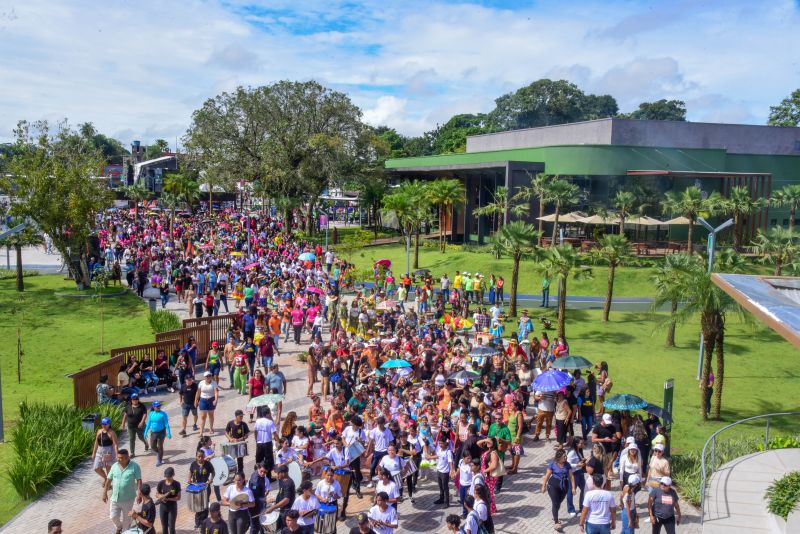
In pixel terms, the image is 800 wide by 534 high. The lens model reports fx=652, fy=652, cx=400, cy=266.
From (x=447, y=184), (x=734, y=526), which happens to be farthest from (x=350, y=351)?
(x=447, y=184)

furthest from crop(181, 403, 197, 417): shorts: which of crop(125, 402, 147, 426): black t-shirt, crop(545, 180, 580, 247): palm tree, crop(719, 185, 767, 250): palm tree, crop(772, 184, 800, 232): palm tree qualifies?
crop(772, 184, 800, 232): palm tree

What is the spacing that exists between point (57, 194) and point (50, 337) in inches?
391

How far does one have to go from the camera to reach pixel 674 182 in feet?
149

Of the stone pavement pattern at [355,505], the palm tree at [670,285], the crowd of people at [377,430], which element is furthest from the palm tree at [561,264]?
the stone pavement pattern at [355,505]

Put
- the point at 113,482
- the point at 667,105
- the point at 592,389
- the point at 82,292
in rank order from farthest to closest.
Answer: the point at 667,105 → the point at 82,292 → the point at 592,389 → the point at 113,482

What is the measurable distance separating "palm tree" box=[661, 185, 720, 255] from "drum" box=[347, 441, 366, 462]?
86.9ft

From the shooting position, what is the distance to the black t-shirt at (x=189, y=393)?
14.9 metres

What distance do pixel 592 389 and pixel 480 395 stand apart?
3.20m

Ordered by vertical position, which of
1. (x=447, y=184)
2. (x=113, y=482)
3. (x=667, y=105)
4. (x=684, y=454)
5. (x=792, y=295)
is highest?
(x=667, y=105)

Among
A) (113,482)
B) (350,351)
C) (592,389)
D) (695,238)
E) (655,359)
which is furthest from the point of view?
(695,238)

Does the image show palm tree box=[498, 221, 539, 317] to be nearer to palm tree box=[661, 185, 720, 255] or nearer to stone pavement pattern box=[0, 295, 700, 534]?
palm tree box=[661, 185, 720, 255]

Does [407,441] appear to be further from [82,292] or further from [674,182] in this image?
[674,182]

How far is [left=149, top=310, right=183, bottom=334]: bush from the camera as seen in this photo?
78.7ft

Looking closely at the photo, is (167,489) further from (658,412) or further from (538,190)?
(538,190)
